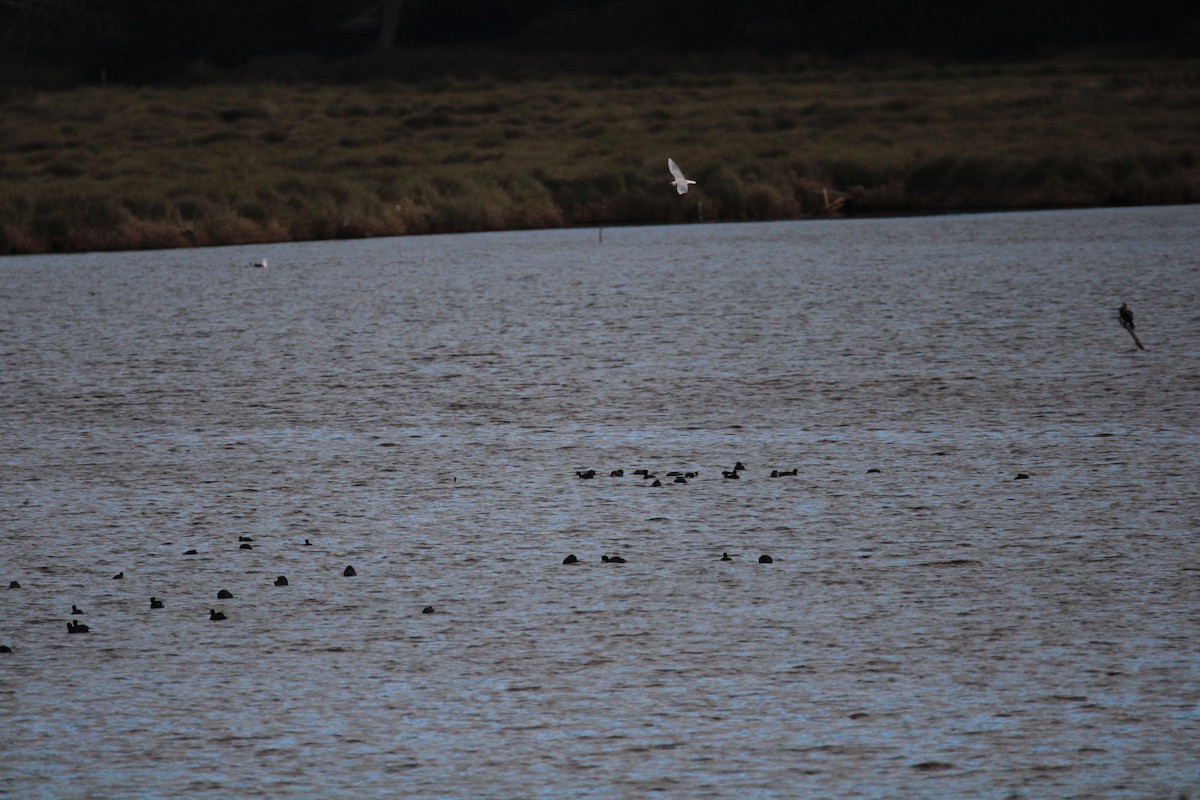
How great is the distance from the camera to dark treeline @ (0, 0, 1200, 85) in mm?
52250

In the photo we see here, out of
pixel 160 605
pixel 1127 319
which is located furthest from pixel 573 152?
pixel 160 605

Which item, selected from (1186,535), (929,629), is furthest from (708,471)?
(929,629)

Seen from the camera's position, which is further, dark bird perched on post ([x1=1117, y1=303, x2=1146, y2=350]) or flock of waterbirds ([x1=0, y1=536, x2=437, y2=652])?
dark bird perched on post ([x1=1117, y1=303, x2=1146, y2=350])

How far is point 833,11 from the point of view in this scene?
186 feet

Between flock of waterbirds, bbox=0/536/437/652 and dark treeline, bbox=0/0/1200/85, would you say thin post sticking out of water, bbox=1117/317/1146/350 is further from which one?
dark treeline, bbox=0/0/1200/85

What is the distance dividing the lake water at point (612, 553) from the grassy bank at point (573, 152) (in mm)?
13887

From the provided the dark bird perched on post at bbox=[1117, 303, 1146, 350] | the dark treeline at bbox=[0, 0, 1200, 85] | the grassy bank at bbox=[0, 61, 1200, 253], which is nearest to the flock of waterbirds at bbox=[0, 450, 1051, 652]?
the dark bird perched on post at bbox=[1117, 303, 1146, 350]

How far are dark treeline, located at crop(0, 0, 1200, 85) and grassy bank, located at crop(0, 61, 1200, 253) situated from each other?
6.11 m

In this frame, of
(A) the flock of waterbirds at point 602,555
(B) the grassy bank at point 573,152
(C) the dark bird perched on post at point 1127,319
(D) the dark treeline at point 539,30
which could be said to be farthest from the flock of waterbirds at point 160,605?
(D) the dark treeline at point 539,30

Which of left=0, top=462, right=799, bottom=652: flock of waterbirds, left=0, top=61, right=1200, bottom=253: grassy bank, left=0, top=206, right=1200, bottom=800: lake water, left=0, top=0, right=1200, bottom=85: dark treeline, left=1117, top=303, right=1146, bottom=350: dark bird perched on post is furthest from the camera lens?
left=0, top=0, right=1200, bottom=85: dark treeline

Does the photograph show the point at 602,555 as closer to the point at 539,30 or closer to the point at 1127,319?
the point at 1127,319

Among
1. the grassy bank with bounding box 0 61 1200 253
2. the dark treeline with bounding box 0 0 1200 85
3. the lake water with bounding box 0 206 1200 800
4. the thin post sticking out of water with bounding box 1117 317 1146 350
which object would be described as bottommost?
the lake water with bounding box 0 206 1200 800

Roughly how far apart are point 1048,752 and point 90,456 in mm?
5900

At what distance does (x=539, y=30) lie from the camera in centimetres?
6050
